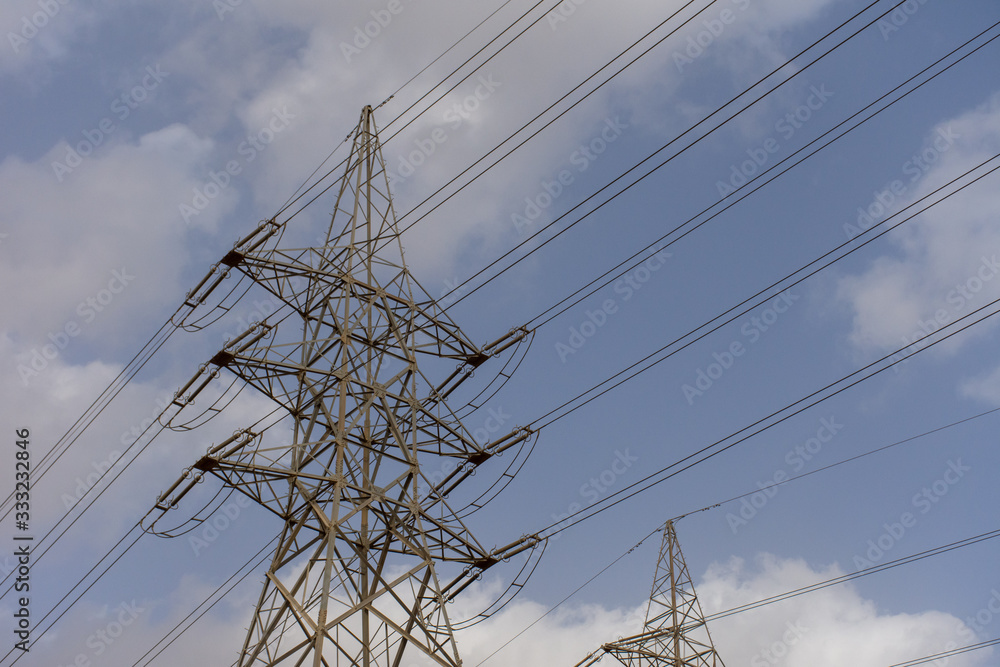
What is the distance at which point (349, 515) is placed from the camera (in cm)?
1777

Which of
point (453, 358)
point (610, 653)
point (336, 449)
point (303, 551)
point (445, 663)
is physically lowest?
point (445, 663)

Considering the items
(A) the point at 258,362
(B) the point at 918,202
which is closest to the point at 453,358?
(A) the point at 258,362

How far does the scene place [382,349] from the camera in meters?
20.3

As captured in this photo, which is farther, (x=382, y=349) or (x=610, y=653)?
(x=610, y=653)

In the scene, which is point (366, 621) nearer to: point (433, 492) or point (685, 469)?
point (433, 492)

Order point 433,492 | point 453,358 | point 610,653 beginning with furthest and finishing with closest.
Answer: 1. point 610,653
2. point 453,358
3. point 433,492

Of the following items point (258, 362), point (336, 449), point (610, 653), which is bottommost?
point (336, 449)

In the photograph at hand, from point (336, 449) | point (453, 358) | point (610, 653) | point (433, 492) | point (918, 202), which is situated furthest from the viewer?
point (610, 653)

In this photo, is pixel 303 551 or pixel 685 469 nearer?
pixel 303 551

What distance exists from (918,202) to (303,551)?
12075 millimetres

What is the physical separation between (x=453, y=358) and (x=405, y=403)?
7.21 ft

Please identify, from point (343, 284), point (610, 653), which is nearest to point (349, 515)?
point (343, 284)

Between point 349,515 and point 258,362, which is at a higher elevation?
point 258,362

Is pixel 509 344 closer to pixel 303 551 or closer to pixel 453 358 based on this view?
pixel 453 358
